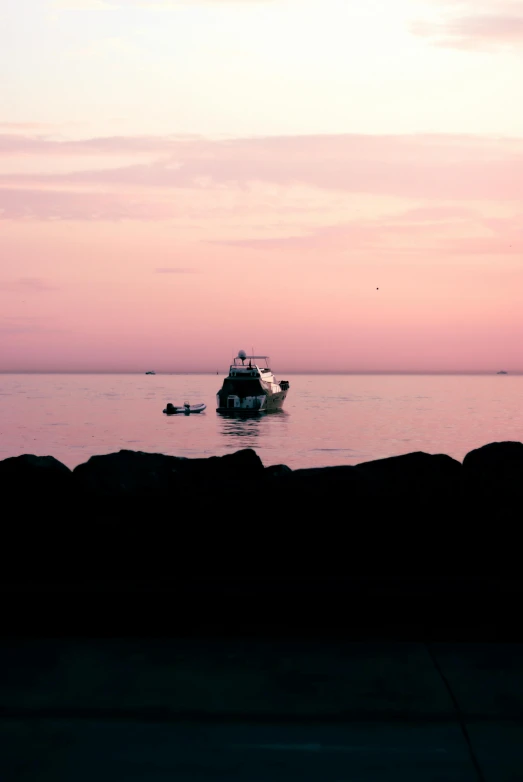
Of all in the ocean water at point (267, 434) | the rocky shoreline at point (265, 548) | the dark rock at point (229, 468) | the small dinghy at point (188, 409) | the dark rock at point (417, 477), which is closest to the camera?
the rocky shoreline at point (265, 548)

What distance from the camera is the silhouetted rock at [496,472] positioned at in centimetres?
715

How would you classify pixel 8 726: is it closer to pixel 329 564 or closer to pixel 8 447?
pixel 329 564

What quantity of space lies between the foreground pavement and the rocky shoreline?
0.22 metres

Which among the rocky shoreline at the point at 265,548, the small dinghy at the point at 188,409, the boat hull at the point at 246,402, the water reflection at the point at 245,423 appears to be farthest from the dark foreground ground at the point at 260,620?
the small dinghy at the point at 188,409

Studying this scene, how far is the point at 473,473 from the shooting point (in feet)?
24.2

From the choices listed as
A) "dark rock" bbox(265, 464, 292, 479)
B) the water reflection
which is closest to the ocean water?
the water reflection

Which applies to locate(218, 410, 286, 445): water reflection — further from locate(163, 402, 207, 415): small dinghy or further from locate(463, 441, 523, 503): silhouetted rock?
locate(463, 441, 523, 503): silhouetted rock

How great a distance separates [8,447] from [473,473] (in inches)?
3005

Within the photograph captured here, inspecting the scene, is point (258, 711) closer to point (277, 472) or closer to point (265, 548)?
point (265, 548)

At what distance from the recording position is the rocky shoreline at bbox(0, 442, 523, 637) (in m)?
6.20

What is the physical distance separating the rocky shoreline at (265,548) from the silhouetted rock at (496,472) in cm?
1

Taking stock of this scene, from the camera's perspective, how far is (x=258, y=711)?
16.1 ft

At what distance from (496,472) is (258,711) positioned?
128 inches

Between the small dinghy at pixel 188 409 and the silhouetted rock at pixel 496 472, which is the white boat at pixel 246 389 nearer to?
the small dinghy at pixel 188 409
